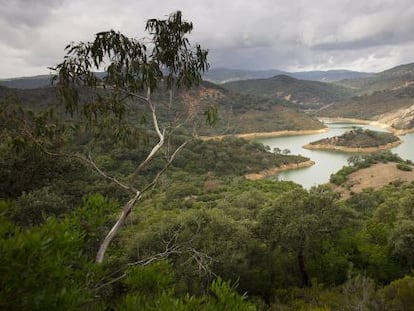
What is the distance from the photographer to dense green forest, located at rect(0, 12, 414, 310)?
2.86 meters

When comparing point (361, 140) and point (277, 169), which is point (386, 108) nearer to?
point (361, 140)

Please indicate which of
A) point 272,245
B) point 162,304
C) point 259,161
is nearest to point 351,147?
point 259,161

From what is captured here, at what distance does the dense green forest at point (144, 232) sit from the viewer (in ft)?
9.39

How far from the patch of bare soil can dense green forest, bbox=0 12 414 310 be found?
20.1 m

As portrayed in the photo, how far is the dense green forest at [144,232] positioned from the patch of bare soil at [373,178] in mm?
20139

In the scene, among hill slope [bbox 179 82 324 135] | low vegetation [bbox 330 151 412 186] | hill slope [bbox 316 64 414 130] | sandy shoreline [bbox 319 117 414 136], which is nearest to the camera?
low vegetation [bbox 330 151 412 186]

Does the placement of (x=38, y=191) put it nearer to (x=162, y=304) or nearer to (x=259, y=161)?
(x=162, y=304)

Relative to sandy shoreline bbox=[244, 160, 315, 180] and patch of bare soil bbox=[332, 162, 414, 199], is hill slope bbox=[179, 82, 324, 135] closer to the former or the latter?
sandy shoreline bbox=[244, 160, 315, 180]

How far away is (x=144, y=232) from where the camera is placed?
530 inches

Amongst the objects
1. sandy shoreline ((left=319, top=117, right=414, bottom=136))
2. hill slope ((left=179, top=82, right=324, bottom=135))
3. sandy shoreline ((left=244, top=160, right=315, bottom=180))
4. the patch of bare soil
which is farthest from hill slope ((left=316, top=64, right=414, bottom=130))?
the patch of bare soil

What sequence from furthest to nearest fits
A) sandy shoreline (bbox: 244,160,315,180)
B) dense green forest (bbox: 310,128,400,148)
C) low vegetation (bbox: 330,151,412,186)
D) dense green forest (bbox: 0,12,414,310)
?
dense green forest (bbox: 310,128,400,148), sandy shoreline (bbox: 244,160,315,180), low vegetation (bbox: 330,151,412,186), dense green forest (bbox: 0,12,414,310)

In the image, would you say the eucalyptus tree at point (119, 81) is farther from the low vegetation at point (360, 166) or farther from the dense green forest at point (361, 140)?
the dense green forest at point (361, 140)

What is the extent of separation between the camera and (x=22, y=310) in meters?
2.34

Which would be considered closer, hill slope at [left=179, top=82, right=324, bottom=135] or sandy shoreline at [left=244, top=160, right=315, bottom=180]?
sandy shoreline at [left=244, top=160, right=315, bottom=180]
